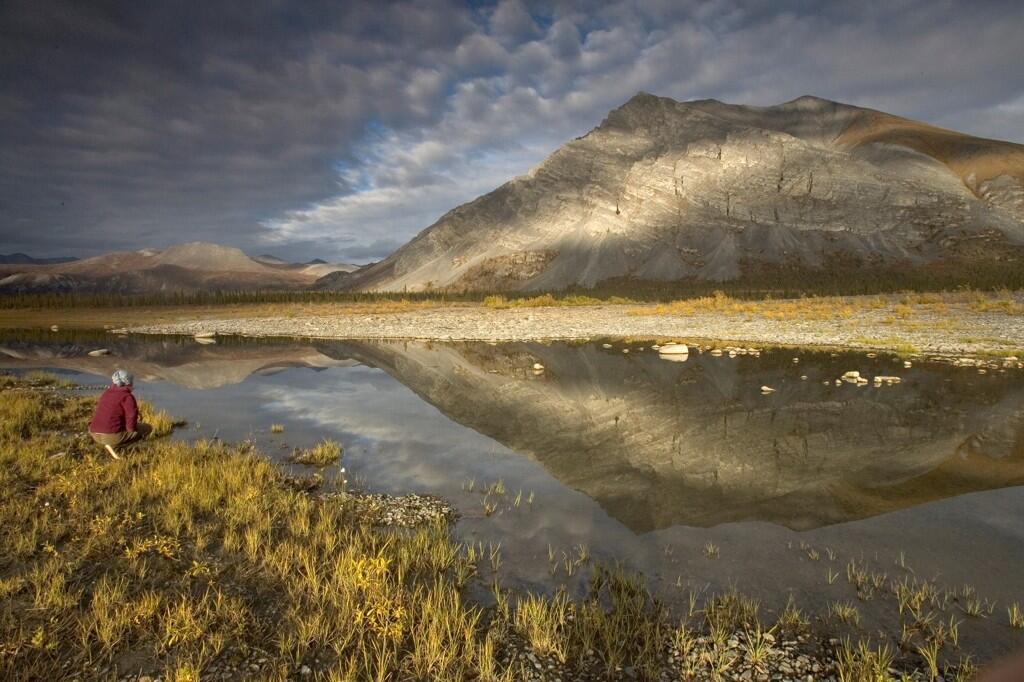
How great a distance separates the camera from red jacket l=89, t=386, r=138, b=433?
11.8 m

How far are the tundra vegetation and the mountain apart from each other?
468ft

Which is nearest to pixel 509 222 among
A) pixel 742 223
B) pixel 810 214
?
pixel 742 223

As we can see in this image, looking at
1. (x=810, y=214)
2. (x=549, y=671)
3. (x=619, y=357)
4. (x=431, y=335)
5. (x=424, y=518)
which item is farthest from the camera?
(x=810, y=214)

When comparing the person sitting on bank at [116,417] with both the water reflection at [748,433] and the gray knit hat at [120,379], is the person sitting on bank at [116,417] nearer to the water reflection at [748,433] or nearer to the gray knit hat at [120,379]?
the gray knit hat at [120,379]

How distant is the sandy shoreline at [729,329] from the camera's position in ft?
96.8

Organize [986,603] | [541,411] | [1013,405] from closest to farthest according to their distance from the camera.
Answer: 1. [986,603]
2. [1013,405]
3. [541,411]

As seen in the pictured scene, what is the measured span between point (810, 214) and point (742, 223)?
18.9 metres

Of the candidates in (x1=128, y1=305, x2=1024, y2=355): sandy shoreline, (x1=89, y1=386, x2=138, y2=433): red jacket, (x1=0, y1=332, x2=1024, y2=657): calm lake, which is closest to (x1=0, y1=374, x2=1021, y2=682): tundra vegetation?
(x1=0, y1=332, x2=1024, y2=657): calm lake

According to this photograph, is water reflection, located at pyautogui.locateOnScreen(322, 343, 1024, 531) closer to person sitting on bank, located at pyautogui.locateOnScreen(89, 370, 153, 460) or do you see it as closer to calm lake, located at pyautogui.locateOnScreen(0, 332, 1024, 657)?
calm lake, located at pyautogui.locateOnScreen(0, 332, 1024, 657)

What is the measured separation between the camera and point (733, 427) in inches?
594

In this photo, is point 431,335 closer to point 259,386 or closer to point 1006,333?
point 259,386

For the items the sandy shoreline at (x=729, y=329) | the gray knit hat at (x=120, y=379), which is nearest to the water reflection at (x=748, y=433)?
the sandy shoreline at (x=729, y=329)

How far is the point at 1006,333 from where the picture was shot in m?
30.0

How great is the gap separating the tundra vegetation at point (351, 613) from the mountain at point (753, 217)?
5614 inches
